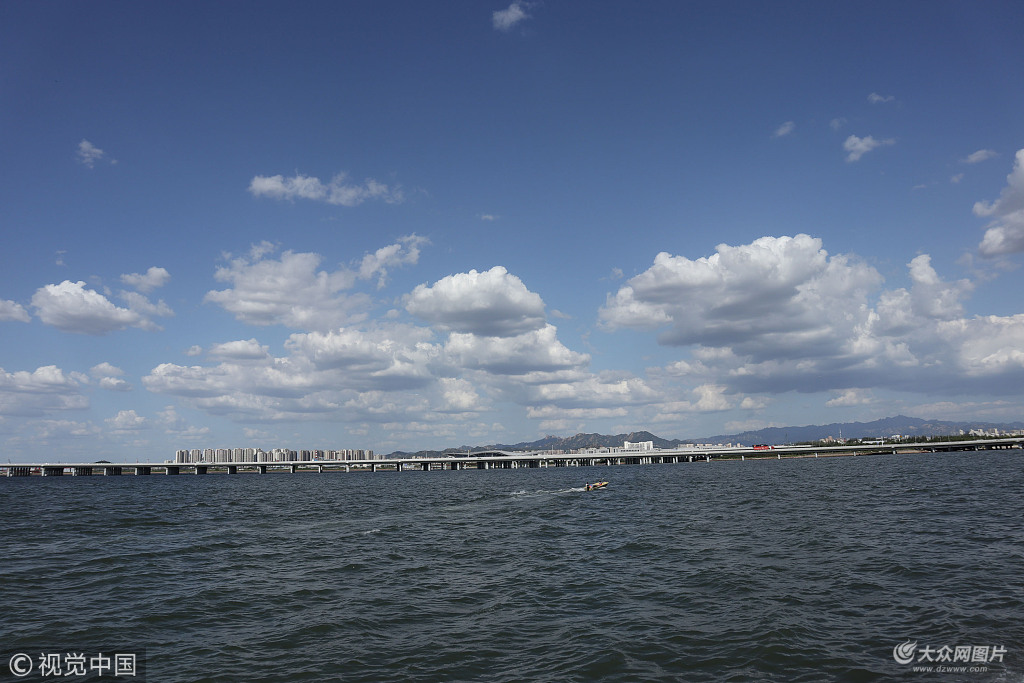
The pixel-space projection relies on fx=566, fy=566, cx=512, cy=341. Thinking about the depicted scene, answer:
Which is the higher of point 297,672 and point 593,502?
point 297,672

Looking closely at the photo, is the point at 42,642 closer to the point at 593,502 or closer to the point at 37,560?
the point at 37,560

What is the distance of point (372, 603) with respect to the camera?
24125 millimetres

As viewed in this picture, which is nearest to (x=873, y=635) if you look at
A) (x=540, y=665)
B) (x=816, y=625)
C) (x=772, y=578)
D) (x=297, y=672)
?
(x=816, y=625)

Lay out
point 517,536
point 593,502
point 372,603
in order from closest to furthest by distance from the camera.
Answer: point 372,603 → point 517,536 → point 593,502

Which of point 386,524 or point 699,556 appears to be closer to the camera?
point 699,556

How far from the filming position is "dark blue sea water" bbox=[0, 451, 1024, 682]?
17031 mm

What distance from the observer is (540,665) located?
16766 mm

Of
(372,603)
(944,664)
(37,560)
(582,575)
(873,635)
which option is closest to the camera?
(944,664)

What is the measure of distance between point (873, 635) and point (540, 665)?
10823 mm

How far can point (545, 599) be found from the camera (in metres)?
24.0

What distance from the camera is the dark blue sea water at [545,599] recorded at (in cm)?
1703

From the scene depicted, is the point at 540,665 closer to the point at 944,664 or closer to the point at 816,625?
the point at 816,625

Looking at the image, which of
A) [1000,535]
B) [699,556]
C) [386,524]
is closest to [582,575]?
[699,556]

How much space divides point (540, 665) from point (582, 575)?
12007 mm
